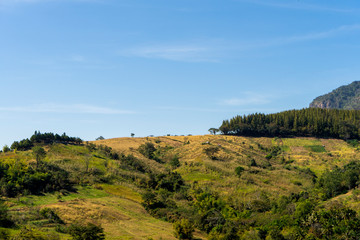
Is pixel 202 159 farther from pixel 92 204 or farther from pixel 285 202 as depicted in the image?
pixel 92 204

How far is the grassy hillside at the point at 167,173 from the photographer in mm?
61844

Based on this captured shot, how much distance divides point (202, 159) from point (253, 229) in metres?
51.9

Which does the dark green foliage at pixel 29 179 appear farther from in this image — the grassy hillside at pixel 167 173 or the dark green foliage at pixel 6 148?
the dark green foliage at pixel 6 148

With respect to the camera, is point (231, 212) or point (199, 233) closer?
point (199, 233)

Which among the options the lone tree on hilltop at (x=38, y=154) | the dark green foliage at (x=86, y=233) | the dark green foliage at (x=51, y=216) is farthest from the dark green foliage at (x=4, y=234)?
the lone tree on hilltop at (x=38, y=154)

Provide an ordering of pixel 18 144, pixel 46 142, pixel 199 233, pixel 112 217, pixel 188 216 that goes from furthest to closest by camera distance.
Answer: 1. pixel 46 142
2. pixel 18 144
3. pixel 188 216
4. pixel 199 233
5. pixel 112 217

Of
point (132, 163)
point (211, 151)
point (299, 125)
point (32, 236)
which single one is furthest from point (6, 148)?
point (299, 125)

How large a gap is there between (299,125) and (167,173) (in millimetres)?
89670

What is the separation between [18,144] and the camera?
101 metres

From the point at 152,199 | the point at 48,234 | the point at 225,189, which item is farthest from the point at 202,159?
the point at 48,234

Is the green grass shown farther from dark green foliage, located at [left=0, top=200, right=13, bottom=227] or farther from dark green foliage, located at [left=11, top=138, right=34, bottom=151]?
dark green foliage, located at [left=0, top=200, right=13, bottom=227]

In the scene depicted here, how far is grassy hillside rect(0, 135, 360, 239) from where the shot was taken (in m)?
61.8

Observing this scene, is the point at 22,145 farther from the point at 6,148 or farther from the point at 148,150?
the point at 148,150

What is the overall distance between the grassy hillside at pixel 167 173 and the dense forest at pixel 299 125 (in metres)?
7.53
